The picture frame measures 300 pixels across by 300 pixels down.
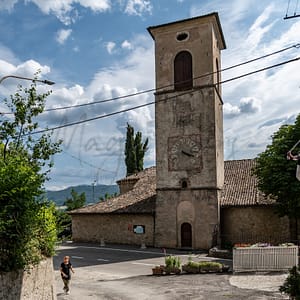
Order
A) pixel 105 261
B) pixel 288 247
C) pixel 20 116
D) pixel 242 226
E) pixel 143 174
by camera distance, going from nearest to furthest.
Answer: pixel 20 116 → pixel 288 247 → pixel 105 261 → pixel 242 226 → pixel 143 174

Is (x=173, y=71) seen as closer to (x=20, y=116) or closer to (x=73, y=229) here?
(x=73, y=229)

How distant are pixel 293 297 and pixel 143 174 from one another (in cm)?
3026

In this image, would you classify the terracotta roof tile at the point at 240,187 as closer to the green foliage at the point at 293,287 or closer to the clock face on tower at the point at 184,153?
the clock face on tower at the point at 184,153

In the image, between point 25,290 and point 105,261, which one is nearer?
point 25,290

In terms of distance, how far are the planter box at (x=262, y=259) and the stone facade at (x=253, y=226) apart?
9.75 metres

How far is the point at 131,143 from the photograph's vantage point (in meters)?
47.8

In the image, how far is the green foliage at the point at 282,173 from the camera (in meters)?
25.0

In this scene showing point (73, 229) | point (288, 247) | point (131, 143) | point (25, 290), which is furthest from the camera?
point (131, 143)

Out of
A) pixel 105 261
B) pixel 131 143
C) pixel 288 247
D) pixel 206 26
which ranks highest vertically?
pixel 206 26

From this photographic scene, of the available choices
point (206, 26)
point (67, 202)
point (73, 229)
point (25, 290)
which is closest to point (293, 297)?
point (25, 290)

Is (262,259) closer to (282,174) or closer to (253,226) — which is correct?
(282,174)

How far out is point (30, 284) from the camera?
9.84m

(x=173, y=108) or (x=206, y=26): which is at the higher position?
(x=206, y=26)

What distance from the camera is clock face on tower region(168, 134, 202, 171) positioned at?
29.9m
